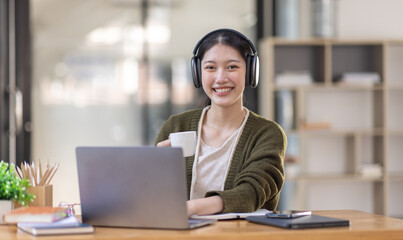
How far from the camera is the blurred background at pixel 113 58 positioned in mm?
5516

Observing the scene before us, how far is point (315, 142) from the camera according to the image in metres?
5.70

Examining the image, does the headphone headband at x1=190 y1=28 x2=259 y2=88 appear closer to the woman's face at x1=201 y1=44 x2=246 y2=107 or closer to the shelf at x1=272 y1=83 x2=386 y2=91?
the woman's face at x1=201 y1=44 x2=246 y2=107

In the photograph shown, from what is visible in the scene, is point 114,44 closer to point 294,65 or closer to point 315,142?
point 294,65

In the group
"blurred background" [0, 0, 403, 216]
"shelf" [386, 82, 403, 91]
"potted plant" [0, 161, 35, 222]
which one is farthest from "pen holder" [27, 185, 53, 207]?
"shelf" [386, 82, 403, 91]

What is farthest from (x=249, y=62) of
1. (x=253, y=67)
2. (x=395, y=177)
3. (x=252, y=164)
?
(x=395, y=177)

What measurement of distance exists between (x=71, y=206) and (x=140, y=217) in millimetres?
375

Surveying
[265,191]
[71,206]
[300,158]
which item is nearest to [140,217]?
[71,206]

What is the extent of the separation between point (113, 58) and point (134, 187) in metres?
4.03

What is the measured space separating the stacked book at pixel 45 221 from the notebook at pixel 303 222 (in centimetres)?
47

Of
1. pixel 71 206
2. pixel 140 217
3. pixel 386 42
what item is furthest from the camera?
pixel 386 42

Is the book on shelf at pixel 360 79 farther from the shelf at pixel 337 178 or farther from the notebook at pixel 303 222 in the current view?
the notebook at pixel 303 222

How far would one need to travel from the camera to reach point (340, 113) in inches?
225

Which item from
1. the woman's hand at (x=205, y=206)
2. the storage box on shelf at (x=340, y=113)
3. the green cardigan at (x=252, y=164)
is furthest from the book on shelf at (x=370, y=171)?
the woman's hand at (x=205, y=206)

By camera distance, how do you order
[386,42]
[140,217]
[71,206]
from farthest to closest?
[386,42] → [71,206] → [140,217]
